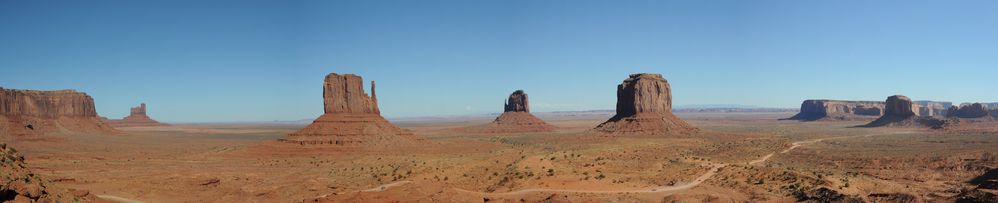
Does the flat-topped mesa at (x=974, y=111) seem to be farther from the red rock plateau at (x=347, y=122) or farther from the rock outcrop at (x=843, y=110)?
the red rock plateau at (x=347, y=122)

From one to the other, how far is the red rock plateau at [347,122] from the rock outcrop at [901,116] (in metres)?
100

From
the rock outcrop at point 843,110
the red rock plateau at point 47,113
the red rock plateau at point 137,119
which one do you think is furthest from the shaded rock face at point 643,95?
the red rock plateau at point 137,119

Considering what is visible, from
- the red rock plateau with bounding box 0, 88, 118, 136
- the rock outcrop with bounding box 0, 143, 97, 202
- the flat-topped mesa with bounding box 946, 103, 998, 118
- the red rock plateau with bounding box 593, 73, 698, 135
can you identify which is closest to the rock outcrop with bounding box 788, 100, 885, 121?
the flat-topped mesa with bounding box 946, 103, 998, 118

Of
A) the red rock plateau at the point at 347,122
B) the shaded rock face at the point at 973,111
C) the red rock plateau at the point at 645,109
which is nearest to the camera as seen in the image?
the red rock plateau at the point at 347,122

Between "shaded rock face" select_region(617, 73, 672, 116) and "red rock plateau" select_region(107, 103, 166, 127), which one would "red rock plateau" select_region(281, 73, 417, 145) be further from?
"red rock plateau" select_region(107, 103, 166, 127)

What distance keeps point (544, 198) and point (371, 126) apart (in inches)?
1467

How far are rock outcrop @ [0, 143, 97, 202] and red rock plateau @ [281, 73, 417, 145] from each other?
123ft

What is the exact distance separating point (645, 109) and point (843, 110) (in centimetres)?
11919

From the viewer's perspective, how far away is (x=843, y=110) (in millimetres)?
173250

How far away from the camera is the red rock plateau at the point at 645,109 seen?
3353 inches

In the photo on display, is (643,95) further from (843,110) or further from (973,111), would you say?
(843,110)

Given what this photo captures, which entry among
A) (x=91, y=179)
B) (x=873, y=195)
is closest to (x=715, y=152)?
(x=873, y=195)

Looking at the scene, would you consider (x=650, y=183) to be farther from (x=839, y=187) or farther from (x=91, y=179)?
(x=91, y=179)

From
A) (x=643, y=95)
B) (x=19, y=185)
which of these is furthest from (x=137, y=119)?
(x=19, y=185)
